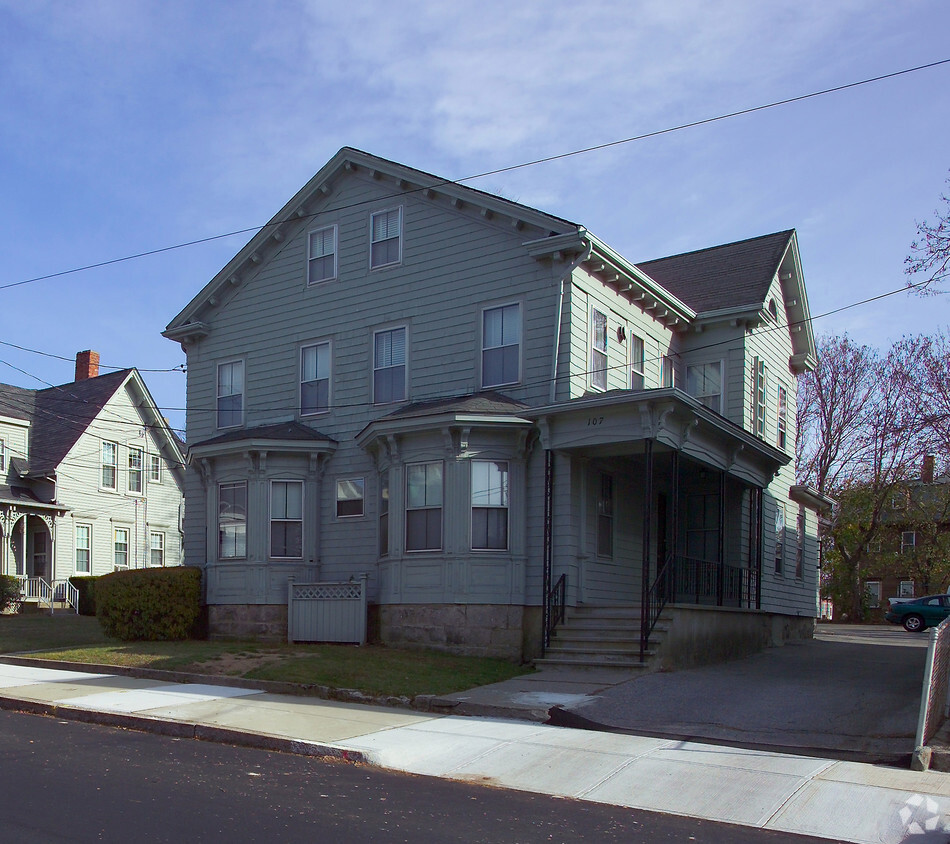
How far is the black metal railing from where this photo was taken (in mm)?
17172

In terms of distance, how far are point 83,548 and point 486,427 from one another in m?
25.0

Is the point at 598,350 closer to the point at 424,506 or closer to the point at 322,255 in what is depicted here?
the point at 424,506

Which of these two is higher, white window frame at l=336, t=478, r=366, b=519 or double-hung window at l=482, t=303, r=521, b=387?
double-hung window at l=482, t=303, r=521, b=387

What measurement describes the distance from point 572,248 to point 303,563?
8.51 meters

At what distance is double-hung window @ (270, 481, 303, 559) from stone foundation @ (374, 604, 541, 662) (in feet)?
12.0

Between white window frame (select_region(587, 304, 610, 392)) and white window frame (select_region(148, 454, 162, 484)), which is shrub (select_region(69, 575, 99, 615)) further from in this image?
white window frame (select_region(587, 304, 610, 392))

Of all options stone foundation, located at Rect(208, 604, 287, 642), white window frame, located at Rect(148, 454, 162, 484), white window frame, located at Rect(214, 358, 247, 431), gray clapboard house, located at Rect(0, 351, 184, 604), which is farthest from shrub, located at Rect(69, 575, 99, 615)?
stone foundation, located at Rect(208, 604, 287, 642)

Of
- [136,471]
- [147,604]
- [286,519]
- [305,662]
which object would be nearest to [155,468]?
[136,471]

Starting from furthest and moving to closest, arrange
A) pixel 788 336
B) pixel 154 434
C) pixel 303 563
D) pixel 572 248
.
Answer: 1. pixel 154 434
2. pixel 788 336
3. pixel 303 563
4. pixel 572 248

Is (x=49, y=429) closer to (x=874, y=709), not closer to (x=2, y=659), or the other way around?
(x=2, y=659)

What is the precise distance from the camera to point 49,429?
38.3 meters

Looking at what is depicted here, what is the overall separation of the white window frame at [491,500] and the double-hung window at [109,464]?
24543 millimetres

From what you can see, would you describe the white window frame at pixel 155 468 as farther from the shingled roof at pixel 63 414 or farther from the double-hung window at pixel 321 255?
the double-hung window at pixel 321 255

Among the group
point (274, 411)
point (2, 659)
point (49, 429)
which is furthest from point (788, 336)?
point (49, 429)
